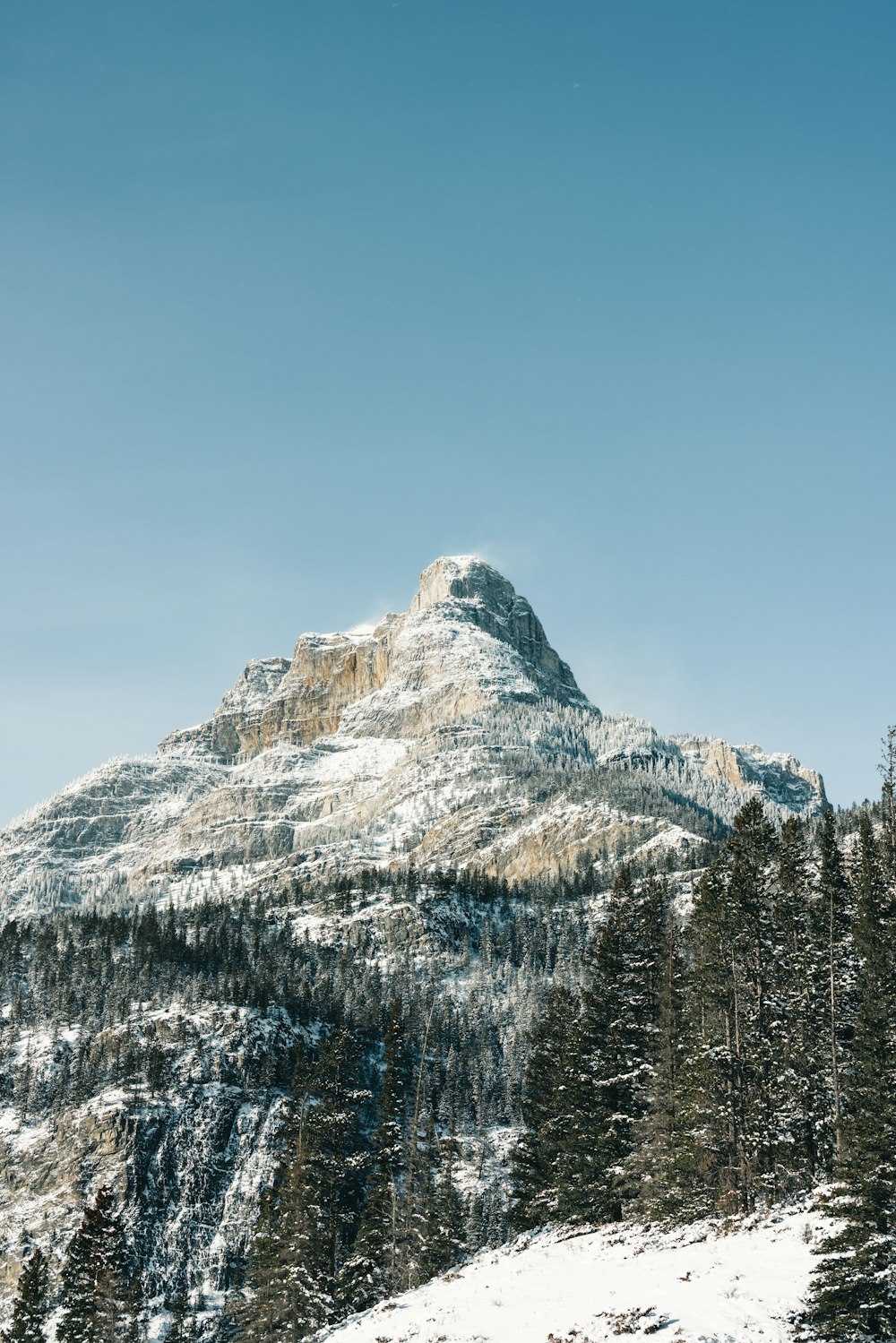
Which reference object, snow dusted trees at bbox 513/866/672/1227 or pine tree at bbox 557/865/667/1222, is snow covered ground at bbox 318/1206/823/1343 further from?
snow dusted trees at bbox 513/866/672/1227

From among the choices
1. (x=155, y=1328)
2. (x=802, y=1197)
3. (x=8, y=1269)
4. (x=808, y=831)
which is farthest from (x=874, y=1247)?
(x=808, y=831)

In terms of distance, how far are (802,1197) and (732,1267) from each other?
30.7 ft

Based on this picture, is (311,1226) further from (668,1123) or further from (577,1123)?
(668,1123)

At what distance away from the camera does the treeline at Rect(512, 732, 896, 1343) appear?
39594mm

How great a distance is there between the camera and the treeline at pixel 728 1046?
130 feet

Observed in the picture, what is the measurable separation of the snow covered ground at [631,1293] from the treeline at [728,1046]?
2.93 meters

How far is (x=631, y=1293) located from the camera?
28359 millimetres

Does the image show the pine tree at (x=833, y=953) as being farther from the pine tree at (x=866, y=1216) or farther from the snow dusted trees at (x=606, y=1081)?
the pine tree at (x=866, y=1216)

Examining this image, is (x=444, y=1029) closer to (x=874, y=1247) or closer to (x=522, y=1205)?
(x=522, y=1205)

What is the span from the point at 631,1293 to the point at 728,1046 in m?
15.9

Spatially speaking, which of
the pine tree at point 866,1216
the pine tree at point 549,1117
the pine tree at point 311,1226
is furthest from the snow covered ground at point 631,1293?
the pine tree at point 549,1117

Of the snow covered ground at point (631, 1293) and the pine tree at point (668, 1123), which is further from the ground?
the pine tree at point (668, 1123)

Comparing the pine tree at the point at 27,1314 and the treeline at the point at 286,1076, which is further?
the pine tree at the point at 27,1314

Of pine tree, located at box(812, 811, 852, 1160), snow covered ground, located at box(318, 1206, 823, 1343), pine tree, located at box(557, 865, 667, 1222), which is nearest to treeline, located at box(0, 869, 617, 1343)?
pine tree, located at box(557, 865, 667, 1222)
